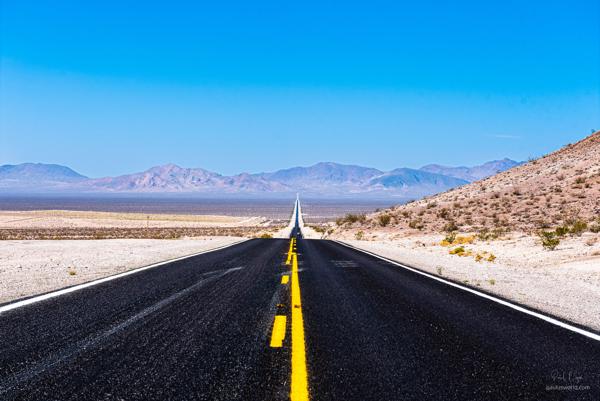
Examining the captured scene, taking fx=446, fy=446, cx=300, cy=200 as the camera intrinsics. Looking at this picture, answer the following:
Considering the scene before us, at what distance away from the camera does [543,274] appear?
1333 centimetres

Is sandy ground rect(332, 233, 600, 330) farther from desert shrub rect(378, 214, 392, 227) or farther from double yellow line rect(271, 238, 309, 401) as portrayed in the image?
desert shrub rect(378, 214, 392, 227)

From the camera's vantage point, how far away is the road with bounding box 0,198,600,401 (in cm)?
371

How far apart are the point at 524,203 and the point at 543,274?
25.8 meters

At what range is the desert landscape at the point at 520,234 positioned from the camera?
10.6m

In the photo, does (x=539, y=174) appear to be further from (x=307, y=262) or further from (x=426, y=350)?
(x=426, y=350)

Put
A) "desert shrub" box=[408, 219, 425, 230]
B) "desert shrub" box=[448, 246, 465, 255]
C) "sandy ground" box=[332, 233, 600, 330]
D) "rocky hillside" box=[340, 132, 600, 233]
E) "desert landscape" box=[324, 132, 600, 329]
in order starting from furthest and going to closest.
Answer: "desert shrub" box=[408, 219, 425, 230]
"rocky hillside" box=[340, 132, 600, 233]
"desert shrub" box=[448, 246, 465, 255]
"desert landscape" box=[324, 132, 600, 329]
"sandy ground" box=[332, 233, 600, 330]

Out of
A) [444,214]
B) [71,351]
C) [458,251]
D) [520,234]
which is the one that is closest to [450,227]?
[444,214]

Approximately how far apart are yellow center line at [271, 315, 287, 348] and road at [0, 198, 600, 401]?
0.08ft

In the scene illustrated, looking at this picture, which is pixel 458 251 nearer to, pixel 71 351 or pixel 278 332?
pixel 278 332

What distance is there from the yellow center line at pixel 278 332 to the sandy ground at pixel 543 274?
173 inches

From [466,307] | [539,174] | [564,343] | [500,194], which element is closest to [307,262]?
[466,307]
